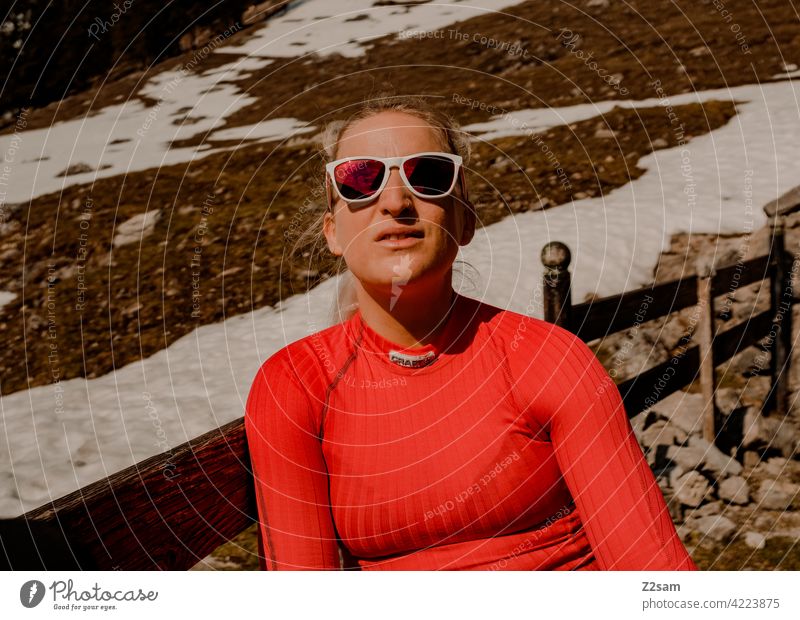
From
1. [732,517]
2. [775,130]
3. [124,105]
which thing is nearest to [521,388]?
[732,517]

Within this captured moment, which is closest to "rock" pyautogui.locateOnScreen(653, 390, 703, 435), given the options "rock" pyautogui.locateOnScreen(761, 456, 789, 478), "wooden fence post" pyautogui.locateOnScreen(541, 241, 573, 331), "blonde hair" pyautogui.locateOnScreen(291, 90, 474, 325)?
"rock" pyautogui.locateOnScreen(761, 456, 789, 478)

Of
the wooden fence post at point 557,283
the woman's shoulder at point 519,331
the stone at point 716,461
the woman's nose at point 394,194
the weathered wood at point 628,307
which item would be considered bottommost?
the stone at point 716,461

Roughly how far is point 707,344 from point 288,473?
13.2 feet

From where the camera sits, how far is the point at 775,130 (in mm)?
9242

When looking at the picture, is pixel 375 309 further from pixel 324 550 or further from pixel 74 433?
pixel 74 433

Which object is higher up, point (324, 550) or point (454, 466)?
point (454, 466)

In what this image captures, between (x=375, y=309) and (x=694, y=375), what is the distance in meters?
4.06

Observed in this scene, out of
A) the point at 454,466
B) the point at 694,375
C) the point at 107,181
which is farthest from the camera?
the point at 107,181

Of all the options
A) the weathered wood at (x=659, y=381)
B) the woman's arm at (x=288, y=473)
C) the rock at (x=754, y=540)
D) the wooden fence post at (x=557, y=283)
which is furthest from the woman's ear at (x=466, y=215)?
the weathered wood at (x=659, y=381)

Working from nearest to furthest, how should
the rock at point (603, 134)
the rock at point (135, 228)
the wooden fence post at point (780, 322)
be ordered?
the wooden fence post at point (780, 322)
the rock at point (135, 228)
the rock at point (603, 134)

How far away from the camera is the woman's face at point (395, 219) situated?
1951mm
